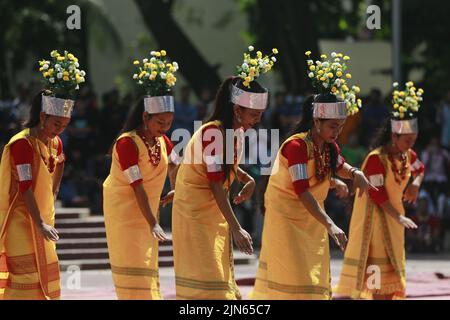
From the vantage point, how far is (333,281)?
Result: 1586 cm

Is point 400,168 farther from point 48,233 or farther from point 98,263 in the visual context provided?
point 98,263

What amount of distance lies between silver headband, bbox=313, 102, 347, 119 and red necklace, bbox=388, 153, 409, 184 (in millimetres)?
2295

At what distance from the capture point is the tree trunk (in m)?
23.9

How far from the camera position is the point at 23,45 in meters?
32.9

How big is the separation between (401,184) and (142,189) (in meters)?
3.17

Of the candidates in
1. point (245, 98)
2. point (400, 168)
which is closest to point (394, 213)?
point (400, 168)

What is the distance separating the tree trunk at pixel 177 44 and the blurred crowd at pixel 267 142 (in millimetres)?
1672

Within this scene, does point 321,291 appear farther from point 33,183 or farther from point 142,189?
point 33,183

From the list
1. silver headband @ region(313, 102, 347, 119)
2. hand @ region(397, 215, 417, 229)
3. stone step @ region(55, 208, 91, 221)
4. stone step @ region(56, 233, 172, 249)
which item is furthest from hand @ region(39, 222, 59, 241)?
stone step @ region(55, 208, 91, 221)

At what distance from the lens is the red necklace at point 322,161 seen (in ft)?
35.8

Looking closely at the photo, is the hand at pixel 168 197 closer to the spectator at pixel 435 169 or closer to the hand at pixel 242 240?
the hand at pixel 242 240

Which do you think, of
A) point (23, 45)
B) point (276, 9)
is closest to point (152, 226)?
point (276, 9)

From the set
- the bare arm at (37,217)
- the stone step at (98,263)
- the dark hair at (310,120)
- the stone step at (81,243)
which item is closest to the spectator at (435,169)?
the stone step at (98,263)

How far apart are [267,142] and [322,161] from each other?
29.0 feet
